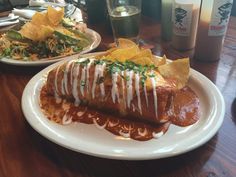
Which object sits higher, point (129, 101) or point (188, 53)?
point (129, 101)

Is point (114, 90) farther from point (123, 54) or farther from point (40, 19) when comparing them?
point (40, 19)

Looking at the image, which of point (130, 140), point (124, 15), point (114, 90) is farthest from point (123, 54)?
point (124, 15)

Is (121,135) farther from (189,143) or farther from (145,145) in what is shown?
(189,143)

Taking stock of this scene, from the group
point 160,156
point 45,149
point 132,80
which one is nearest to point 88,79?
point 132,80

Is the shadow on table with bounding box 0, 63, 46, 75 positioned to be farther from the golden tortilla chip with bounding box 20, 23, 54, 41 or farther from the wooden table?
the wooden table

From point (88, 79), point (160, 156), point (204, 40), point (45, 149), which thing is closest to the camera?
point (160, 156)

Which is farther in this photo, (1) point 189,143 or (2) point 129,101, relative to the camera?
(2) point 129,101

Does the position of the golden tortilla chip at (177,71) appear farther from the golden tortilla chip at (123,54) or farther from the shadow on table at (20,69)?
the shadow on table at (20,69)
